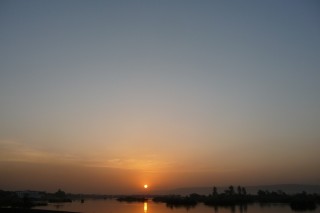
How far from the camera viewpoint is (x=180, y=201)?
108 m

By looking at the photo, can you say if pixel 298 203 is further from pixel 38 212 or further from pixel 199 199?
pixel 38 212

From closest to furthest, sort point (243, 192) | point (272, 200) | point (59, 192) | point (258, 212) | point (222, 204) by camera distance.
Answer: point (258, 212) → point (222, 204) → point (272, 200) → point (243, 192) → point (59, 192)

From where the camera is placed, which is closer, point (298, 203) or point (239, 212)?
point (239, 212)

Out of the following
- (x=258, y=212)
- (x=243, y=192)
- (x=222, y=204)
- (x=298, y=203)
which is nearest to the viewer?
(x=258, y=212)

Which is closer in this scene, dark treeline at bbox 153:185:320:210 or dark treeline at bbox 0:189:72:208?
dark treeline at bbox 0:189:72:208

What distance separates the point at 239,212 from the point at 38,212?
44.5 metres

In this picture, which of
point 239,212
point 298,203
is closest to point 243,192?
point 298,203

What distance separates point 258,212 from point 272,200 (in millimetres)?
52514

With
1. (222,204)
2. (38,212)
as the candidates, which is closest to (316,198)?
(222,204)

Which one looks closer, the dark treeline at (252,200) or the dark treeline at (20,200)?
the dark treeline at (20,200)

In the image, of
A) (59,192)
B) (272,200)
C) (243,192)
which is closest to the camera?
(272,200)

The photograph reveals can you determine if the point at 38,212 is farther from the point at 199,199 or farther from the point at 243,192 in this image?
the point at 243,192

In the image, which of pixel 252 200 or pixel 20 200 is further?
pixel 252 200

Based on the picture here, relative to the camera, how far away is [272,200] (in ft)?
383
